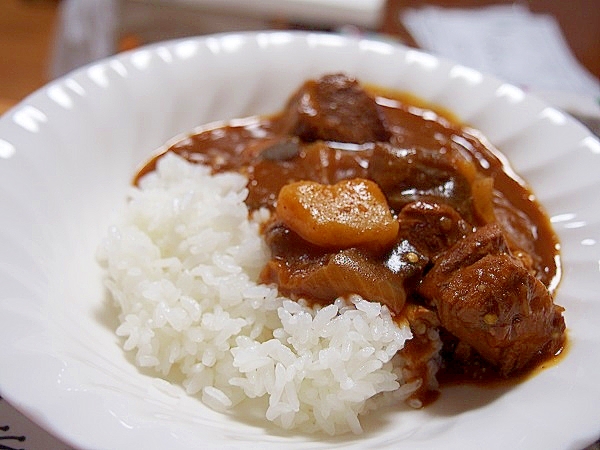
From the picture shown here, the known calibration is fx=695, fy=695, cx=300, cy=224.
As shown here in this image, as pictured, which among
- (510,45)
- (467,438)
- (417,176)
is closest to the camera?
(467,438)

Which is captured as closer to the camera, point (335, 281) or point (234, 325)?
point (335, 281)

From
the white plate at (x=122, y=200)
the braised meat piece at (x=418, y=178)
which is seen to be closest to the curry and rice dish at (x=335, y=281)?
the braised meat piece at (x=418, y=178)

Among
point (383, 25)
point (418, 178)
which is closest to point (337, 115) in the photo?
point (418, 178)

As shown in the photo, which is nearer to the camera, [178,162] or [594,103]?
[178,162]

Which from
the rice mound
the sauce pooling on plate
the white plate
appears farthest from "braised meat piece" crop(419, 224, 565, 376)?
the rice mound

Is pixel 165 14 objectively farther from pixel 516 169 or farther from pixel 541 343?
pixel 541 343

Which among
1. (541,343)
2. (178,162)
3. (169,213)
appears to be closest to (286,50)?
(178,162)

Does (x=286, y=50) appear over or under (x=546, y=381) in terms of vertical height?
over

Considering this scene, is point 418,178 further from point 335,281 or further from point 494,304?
point 494,304
